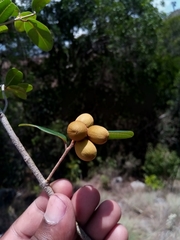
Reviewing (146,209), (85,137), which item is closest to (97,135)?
(85,137)

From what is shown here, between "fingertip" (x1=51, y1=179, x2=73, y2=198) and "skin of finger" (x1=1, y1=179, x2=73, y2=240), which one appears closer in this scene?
"fingertip" (x1=51, y1=179, x2=73, y2=198)

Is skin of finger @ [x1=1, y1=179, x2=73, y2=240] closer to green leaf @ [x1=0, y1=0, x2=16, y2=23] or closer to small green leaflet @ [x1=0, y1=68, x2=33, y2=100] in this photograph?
small green leaflet @ [x1=0, y1=68, x2=33, y2=100]

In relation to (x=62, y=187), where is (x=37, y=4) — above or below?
above

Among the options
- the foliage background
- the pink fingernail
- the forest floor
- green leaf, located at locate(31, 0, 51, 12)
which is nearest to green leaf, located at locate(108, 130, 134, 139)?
the pink fingernail

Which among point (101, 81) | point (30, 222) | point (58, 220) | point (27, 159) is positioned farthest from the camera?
point (101, 81)

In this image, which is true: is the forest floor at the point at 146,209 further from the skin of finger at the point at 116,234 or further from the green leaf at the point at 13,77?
the green leaf at the point at 13,77

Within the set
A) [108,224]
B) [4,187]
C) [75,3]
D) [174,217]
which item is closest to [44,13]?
[75,3]

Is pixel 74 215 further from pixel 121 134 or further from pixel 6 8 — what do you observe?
pixel 6 8
